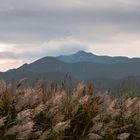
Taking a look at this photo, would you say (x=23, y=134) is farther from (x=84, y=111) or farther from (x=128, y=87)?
(x=128, y=87)

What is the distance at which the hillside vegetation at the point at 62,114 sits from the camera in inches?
261

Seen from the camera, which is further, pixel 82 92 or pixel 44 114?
pixel 82 92

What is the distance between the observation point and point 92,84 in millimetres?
8469

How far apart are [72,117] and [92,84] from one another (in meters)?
0.82

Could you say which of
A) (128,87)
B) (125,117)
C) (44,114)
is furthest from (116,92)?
(44,114)

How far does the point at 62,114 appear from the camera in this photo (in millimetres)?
7809

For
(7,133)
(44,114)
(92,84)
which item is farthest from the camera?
(92,84)

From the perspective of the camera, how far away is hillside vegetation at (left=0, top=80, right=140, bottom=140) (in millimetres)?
6633

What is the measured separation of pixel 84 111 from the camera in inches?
318

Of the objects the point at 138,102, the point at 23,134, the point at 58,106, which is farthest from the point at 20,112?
the point at 138,102

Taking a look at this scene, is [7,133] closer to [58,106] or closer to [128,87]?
[58,106]

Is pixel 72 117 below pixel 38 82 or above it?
below

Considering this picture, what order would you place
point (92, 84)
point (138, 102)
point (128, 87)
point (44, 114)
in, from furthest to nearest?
point (128, 87) → point (138, 102) → point (92, 84) → point (44, 114)

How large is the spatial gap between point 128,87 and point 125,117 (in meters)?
3.28
